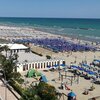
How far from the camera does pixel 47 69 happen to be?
43.5 meters

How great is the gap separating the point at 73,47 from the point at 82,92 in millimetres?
35976

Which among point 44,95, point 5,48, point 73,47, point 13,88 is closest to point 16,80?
point 13,88

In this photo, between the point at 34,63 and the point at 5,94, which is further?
the point at 34,63

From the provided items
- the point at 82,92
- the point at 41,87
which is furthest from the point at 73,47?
the point at 41,87

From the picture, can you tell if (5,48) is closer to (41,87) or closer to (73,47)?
(41,87)

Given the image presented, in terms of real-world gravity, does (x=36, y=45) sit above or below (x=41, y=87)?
below

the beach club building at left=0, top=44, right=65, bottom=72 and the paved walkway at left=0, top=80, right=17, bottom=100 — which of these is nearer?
the paved walkway at left=0, top=80, right=17, bottom=100

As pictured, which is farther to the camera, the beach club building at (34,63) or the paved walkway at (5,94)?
the beach club building at (34,63)

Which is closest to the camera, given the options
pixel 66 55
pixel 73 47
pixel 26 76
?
pixel 26 76

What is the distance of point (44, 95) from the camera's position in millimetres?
21516

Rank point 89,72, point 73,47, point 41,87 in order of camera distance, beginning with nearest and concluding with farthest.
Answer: point 41,87, point 89,72, point 73,47

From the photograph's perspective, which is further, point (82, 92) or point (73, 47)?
point (73, 47)

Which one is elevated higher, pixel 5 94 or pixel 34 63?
pixel 5 94

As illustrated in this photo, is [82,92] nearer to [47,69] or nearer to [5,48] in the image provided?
[47,69]
